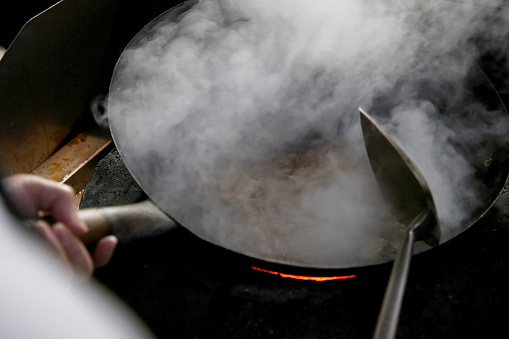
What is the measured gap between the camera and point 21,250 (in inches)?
45.3

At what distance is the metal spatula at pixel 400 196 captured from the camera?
1144 millimetres

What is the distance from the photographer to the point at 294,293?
1469 millimetres

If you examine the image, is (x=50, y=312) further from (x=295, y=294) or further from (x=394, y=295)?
(x=394, y=295)

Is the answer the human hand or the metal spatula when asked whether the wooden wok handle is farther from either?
the metal spatula

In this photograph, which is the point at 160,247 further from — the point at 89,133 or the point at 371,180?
the point at 89,133

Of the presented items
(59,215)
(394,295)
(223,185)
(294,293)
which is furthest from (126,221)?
(394,295)

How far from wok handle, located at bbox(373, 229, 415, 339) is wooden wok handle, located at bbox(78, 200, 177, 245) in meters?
0.70

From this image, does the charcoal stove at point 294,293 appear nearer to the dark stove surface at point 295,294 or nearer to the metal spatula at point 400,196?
the dark stove surface at point 295,294

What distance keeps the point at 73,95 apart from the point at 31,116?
30 centimetres

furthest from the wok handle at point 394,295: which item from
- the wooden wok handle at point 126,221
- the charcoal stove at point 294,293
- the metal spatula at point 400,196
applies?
the wooden wok handle at point 126,221

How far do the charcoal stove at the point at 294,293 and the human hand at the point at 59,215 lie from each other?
0.35 meters

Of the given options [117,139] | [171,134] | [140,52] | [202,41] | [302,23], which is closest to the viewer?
[117,139]

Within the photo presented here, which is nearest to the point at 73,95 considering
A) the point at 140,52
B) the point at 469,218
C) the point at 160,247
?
the point at 140,52

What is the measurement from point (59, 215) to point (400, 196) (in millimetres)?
1069
